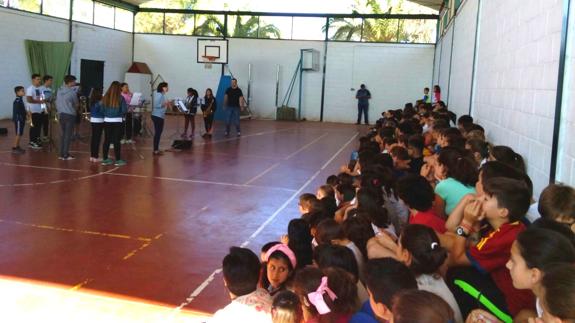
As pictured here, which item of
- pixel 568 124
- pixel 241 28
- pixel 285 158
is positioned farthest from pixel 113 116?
pixel 241 28

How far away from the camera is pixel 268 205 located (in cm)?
730

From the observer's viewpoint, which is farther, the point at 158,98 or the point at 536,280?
the point at 158,98

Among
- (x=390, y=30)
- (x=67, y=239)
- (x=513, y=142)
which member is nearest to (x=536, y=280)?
(x=513, y=142)

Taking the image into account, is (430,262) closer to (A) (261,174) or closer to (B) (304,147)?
(A) (261,174)

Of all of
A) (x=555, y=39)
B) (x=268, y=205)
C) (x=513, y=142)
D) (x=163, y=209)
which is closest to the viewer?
(x=555, y=39)

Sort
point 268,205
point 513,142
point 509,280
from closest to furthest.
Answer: point 509,280 < point 513,142 < point 268,205

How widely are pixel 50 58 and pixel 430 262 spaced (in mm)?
16808

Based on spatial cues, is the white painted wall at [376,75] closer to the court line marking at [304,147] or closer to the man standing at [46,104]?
the court line marking at [304,147]

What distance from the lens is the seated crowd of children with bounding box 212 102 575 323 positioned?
1964 mm

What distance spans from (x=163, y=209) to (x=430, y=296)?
17.7 ft

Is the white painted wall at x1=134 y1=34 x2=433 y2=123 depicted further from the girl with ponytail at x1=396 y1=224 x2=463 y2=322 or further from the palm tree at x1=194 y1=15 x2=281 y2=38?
the girl with ponytail at x1=396 y1=224 x2=463 y2=322

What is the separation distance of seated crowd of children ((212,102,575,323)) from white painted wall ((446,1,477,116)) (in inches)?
206

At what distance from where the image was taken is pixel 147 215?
21.3 feet

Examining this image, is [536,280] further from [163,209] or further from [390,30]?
[390,30]
